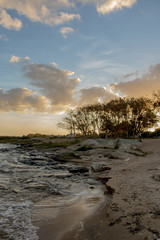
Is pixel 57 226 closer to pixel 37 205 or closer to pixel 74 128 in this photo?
pixel 37 205

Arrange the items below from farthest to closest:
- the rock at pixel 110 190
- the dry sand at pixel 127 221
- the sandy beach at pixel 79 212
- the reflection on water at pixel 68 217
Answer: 1. the rock at pixel 110 190
2. the reflection on water at pixel 68 217
3. the sandy beach at pixel 79 212
4. the dry sand at pixel 127 221

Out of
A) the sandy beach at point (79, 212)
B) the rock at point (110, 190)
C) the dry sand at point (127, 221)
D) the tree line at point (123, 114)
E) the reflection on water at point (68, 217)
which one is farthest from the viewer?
the tree line at point (123, 114)

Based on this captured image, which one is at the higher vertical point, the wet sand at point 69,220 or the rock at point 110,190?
the wet sand at point 69,220

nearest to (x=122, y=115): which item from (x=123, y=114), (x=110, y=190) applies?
(x=123, y=114)

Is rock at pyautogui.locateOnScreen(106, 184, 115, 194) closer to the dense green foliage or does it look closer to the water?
the water

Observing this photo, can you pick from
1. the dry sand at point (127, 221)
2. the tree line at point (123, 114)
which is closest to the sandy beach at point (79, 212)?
the dry sand at point (127, 221)

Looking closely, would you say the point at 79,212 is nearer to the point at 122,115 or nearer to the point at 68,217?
the point at 68,217

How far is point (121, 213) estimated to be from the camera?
12.0 feet

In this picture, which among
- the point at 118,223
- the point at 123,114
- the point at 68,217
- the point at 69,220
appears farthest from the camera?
the point at 123,114

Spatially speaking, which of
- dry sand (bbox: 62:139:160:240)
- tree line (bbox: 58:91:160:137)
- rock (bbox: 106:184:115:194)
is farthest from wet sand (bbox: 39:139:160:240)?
tree line (bbox: 58:91:160:137)

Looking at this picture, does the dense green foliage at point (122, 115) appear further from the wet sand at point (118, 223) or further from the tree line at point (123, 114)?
the wet sand at point (118, 223)

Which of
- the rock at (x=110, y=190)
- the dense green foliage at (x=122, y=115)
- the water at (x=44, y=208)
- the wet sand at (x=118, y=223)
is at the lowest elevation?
the rock at (x=110, y=190)

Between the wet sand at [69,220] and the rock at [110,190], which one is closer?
the wet sand at [69,220]

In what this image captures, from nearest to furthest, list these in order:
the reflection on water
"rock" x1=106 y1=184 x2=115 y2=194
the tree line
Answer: the reflection on water → "rock" x1=106 y1=184 x2=115 y2=194 → the tree line
